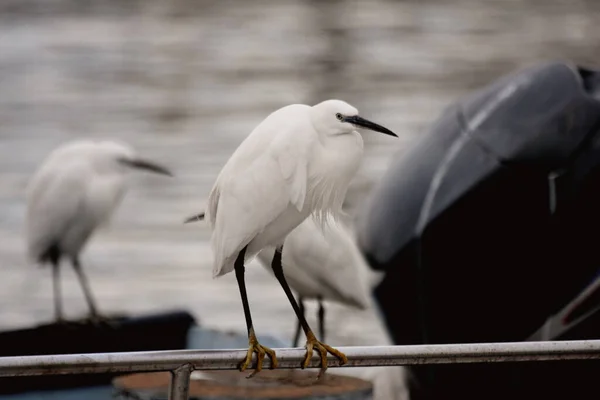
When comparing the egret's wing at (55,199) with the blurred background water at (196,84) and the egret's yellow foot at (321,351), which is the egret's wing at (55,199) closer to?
the blurred background water at (196,84)

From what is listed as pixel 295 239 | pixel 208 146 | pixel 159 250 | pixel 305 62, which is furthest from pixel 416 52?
pixel 295 239

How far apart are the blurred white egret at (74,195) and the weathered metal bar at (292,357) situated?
394 centimetres

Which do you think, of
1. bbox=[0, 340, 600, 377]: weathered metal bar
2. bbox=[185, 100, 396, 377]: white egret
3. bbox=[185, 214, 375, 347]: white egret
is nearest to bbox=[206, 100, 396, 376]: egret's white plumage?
bbox=[185, 100, 396, 377]: white egret

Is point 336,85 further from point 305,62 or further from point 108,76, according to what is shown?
point 108,76

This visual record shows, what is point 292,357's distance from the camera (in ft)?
6.88

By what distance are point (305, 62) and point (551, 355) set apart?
13.0 metres

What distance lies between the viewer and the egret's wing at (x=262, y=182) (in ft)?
7.63

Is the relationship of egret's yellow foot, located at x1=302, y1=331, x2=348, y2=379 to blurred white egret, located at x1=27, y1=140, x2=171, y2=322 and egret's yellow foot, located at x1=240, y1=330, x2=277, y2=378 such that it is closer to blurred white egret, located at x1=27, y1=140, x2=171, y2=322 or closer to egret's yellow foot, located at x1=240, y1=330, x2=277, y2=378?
egret's yellow foot, located at x1=240, y1=330, x2=277, y2=378

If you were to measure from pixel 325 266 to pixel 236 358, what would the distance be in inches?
107

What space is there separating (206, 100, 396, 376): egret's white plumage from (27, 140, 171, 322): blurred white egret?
3.55 m

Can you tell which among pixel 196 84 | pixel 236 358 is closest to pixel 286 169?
pixel 236 358

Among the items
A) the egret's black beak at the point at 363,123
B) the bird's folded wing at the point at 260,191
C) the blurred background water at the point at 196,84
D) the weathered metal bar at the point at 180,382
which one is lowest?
the blurred background water at the point at 196,84

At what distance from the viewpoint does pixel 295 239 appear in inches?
179

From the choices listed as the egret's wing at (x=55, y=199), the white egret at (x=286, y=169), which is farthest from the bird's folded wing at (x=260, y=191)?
the egret's wing at (x=55, y=199)
